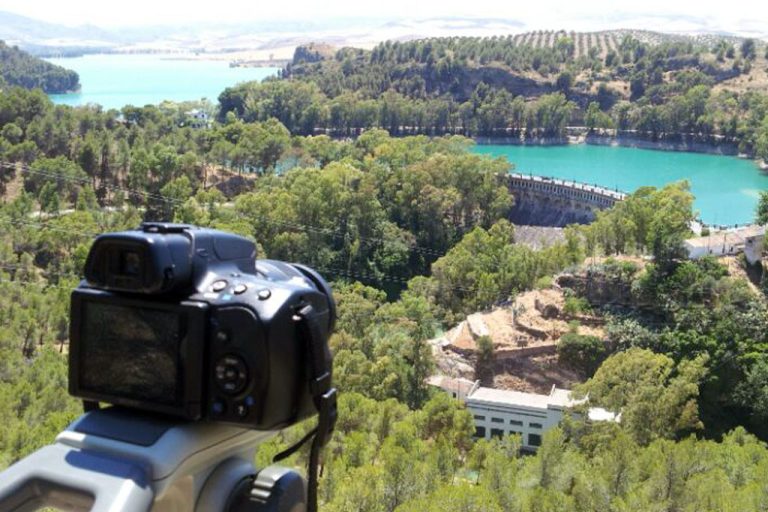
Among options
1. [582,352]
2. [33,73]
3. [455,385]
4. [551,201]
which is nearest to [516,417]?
[455,385]

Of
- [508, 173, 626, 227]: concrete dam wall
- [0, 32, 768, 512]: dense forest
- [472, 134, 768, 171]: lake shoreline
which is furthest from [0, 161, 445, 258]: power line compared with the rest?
[472, 134, 768, 171]: lake shoreline

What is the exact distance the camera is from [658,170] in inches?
1171

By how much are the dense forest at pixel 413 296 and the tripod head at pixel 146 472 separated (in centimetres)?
377

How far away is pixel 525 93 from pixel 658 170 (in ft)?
31.8

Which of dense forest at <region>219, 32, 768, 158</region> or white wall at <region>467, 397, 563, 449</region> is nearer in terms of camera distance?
Answer: white wall at <region>467, 397, 563, 449</region>

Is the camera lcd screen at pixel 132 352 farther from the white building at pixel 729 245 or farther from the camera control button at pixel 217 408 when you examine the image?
the white building at pixel 729 245

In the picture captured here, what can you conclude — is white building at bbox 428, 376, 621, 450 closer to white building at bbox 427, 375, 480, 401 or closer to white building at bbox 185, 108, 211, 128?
white building at bbox 427, 375, 480, 401

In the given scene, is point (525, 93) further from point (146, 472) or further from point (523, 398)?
point (146, 472)

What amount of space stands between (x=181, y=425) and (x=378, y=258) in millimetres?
16657

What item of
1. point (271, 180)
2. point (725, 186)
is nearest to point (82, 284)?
point (271, 180)

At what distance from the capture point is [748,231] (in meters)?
14.8

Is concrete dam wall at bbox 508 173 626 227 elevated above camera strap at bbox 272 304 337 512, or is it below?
below

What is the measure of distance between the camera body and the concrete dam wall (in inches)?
860

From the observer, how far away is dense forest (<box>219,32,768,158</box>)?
3353 cm
